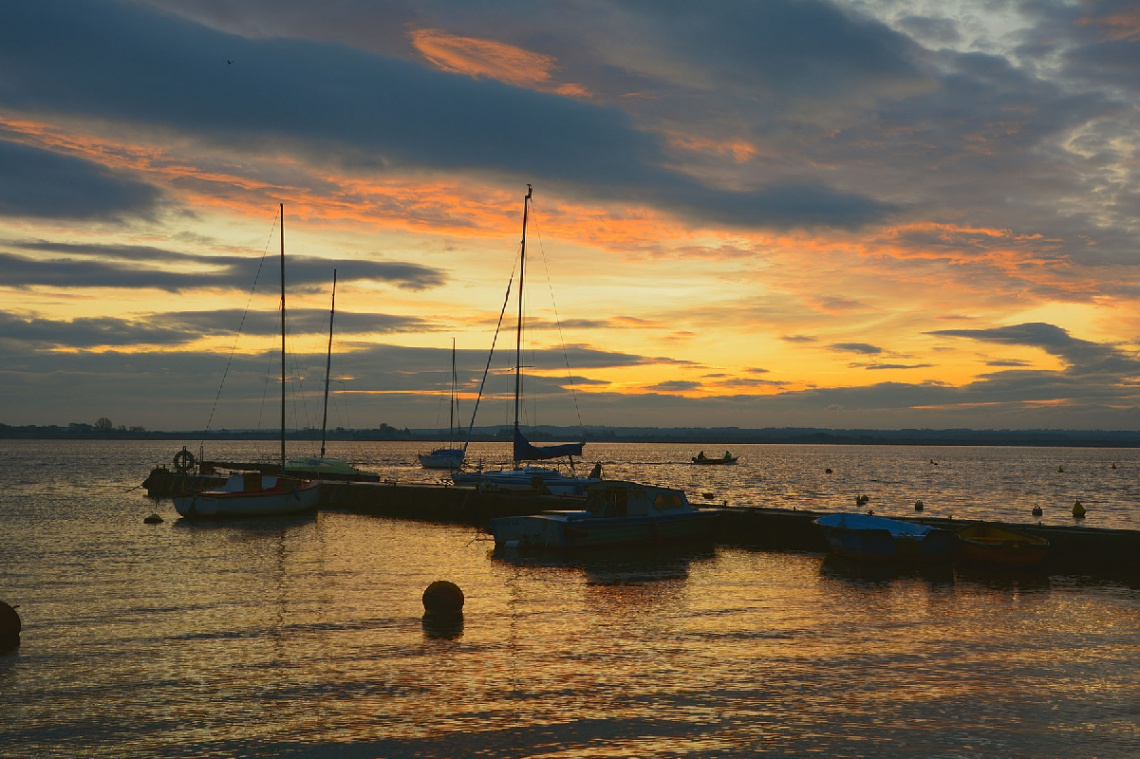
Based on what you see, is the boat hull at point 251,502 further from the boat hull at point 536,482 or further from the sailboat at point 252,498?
the boat hull at point 536,482

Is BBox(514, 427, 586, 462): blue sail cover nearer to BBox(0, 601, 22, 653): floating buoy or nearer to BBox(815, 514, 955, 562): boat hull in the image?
BBox(815, 514, 955, 562): boat hull

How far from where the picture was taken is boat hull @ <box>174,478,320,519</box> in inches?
1854

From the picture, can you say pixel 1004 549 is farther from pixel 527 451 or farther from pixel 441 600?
pixel 527 451

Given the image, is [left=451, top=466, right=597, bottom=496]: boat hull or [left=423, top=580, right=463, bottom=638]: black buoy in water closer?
[left=423, top=580, right=463, bottom=638]: black buoy in water

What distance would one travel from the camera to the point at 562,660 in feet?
55.2

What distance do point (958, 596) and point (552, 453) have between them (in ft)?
107

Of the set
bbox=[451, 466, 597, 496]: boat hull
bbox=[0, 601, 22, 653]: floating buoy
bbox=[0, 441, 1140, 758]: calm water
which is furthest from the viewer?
bbox=[451, 466, 597, 496]: boat hull

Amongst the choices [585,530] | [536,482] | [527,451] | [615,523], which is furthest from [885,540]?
[527,451]

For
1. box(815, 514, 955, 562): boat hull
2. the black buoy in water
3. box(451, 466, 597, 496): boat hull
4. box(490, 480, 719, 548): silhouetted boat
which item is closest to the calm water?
the black buoy in water

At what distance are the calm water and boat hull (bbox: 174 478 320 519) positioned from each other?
14.0m

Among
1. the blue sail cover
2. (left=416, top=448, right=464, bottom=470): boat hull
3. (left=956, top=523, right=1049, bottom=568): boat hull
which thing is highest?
the blue sail cover

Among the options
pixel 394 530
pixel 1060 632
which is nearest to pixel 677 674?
pixel 1060 632

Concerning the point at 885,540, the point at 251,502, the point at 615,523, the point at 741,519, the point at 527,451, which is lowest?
the point at 251,502

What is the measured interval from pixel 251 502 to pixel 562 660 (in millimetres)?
36326
